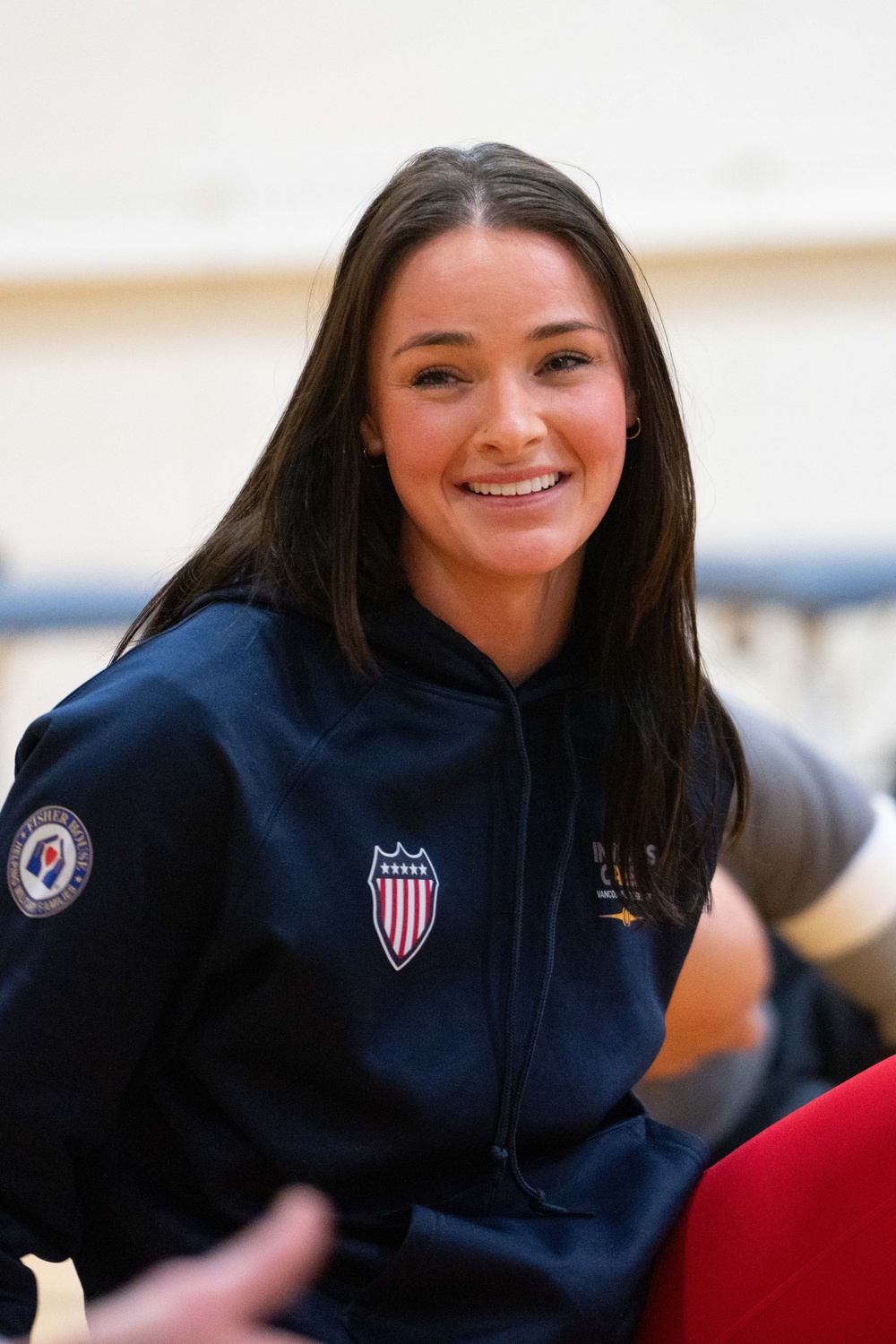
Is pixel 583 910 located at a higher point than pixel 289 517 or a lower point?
lower

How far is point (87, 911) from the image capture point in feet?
3.04

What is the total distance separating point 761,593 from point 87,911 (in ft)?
7.26

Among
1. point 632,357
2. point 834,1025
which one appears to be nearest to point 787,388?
point 834,1025

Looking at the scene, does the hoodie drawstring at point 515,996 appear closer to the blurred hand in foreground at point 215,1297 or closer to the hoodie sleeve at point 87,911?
the hoodie sleeve at point 87,911

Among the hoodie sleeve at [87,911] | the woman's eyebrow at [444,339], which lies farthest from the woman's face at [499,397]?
the hoodie sleeve at [87,911]

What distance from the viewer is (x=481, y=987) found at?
3.48ft

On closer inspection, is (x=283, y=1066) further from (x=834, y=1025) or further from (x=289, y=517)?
(x=834, y=1025)

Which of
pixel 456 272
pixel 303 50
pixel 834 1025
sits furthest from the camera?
pixel 303 50

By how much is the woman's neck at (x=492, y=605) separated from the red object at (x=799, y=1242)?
1.32 ft

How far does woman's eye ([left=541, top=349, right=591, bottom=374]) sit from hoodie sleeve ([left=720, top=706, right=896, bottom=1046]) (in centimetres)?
78

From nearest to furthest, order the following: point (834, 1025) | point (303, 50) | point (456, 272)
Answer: point (456, 272) → point (834, 1025) → point (303, 50)

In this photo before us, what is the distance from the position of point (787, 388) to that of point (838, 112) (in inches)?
32.8

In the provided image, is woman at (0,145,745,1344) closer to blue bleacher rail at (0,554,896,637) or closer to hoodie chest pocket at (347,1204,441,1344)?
hoodie chest pocket at (347,1204,441,1344)

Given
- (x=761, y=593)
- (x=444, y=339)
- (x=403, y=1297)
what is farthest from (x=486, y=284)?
(x=761, y=593)
